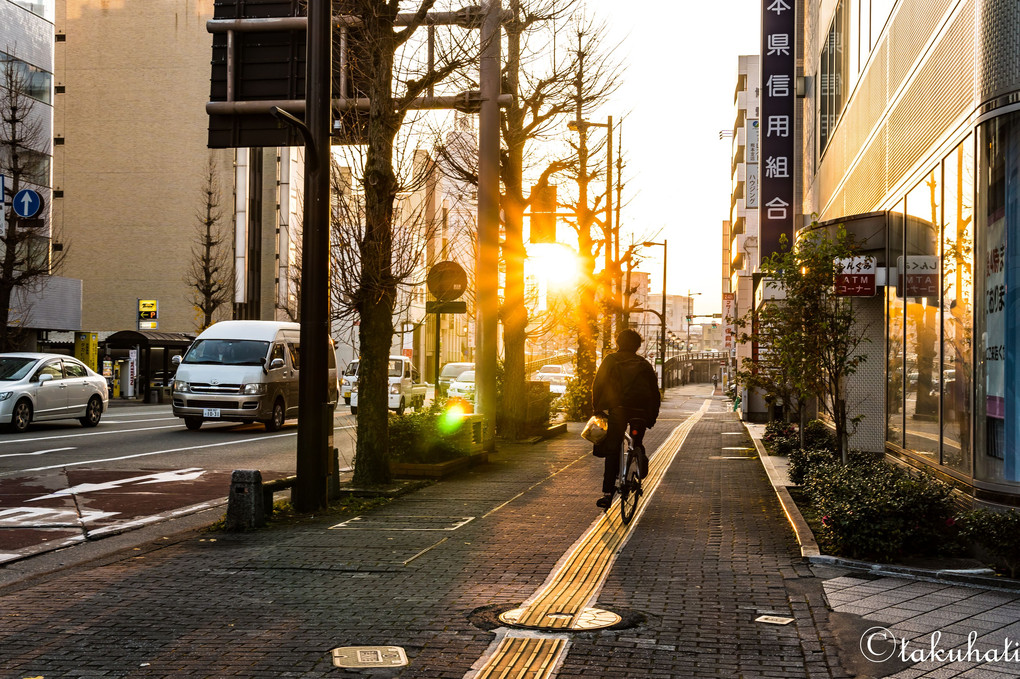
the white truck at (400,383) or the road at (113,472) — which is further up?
the white truck at (400,383)

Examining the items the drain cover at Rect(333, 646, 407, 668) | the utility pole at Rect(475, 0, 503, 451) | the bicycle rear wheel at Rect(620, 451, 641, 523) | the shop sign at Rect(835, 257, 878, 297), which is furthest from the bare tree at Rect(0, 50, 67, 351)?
the drain cover at Rect(333, 646, 407, 668)

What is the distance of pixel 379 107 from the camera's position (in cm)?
1257

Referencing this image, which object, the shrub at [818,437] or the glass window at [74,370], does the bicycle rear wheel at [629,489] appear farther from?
the glass window at [74,370]

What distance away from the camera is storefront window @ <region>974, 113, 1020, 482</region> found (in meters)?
7.83

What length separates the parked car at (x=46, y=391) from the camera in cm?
2159

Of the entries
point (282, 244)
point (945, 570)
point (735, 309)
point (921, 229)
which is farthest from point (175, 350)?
point (945, 570)

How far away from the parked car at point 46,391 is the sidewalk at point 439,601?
46.1 ft

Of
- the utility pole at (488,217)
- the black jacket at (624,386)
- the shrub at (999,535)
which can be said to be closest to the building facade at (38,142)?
the utility pole at (488,217)

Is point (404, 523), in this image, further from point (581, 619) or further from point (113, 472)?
point (113, 472)

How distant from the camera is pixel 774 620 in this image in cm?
620

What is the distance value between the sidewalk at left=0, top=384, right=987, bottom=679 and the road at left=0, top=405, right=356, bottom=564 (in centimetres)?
157

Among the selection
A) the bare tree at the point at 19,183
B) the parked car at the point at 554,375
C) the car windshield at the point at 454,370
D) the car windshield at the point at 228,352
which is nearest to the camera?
the car windshield at the point at 228,352

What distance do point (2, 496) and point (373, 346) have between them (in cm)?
457

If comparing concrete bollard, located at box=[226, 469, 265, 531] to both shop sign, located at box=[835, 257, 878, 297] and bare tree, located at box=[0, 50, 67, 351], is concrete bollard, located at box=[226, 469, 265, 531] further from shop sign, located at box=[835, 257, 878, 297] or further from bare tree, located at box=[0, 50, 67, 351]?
bare tree, located at box=[0, 50, 67, 351]
